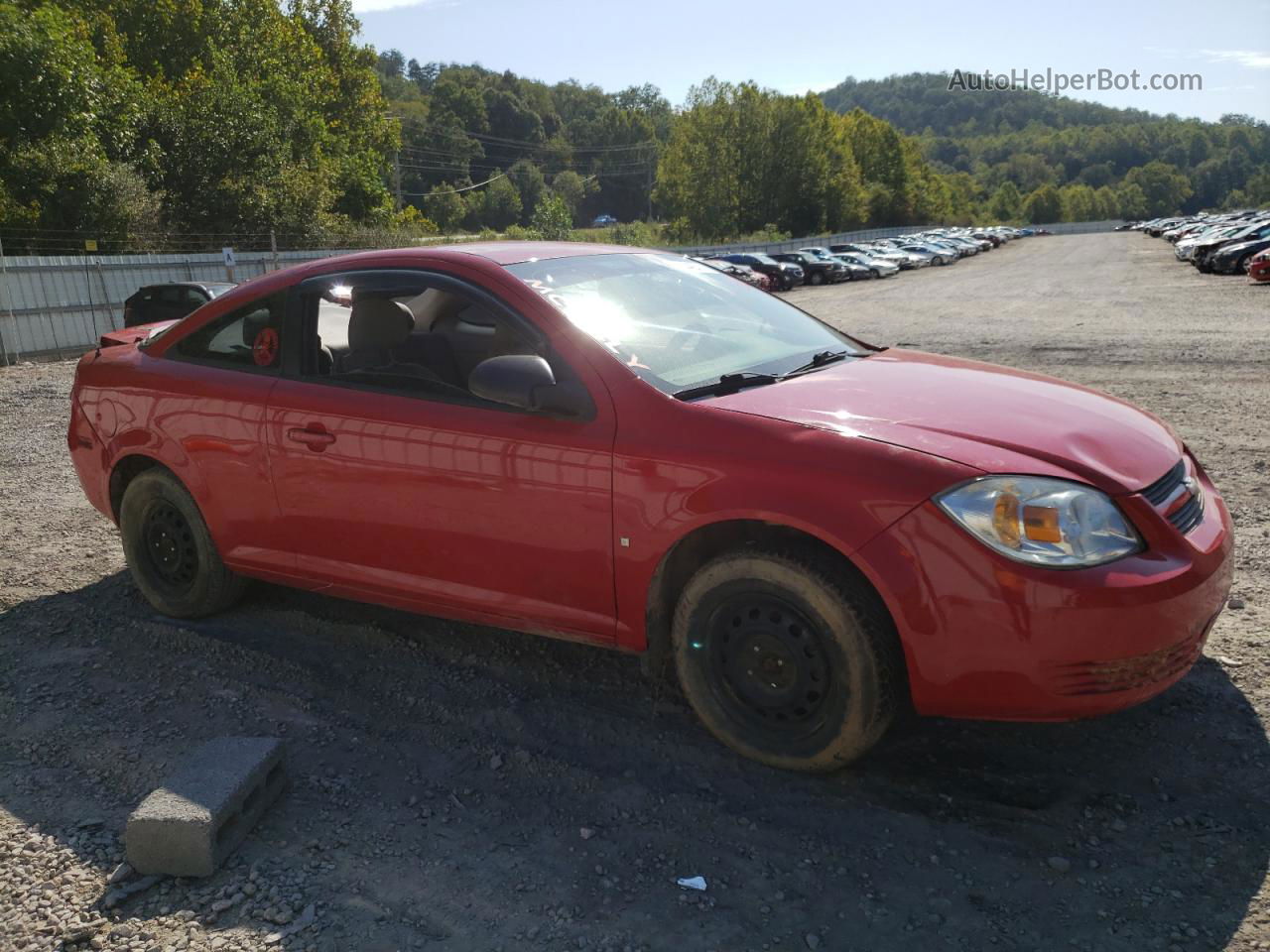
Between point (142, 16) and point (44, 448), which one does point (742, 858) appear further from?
point (142, 16)

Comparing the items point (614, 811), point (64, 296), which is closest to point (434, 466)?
point (614, 811)

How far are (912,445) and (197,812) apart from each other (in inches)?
93.4

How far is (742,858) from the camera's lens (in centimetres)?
299

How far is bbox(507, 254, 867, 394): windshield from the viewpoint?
3.75m

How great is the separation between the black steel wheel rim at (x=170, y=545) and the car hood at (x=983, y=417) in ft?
9.26

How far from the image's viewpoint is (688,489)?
3.33m

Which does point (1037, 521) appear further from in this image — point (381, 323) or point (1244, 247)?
point (1244, 247)

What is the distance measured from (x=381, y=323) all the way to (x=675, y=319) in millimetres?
1213

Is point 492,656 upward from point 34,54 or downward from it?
downward

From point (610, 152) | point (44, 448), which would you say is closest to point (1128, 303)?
point (44, 448)

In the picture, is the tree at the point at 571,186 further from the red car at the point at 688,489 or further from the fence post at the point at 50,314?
the red car at the point at 688,489

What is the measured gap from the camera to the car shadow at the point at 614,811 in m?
2.72

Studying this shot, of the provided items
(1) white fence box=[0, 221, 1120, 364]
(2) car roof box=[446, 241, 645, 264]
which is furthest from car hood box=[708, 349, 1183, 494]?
(1) white fence box=[0, 221, 1120, 364]

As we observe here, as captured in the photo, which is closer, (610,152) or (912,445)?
(912,445)
